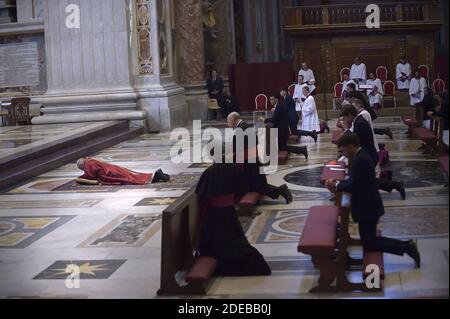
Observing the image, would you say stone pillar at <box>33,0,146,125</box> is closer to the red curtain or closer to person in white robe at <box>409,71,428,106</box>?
the red curtain

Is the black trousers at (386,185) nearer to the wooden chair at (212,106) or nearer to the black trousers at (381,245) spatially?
the black trousers at (381,245)

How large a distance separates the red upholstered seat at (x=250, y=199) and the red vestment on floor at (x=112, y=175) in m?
3.32

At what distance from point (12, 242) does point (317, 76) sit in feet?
67.7

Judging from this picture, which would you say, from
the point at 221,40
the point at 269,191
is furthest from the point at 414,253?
the point at 221,40

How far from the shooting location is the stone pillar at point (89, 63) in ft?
73.9

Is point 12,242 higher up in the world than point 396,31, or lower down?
lower down

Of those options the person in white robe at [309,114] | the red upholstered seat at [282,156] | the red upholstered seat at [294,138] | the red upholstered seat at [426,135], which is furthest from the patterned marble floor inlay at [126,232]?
the person in white robe at [309,114]

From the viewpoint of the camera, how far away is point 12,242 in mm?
10117

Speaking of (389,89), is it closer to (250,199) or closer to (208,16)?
(208,16)

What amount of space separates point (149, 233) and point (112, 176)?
170 inches

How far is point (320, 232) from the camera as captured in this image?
7516 millimetres

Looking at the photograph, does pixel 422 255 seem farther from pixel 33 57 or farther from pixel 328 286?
pixel 33 57

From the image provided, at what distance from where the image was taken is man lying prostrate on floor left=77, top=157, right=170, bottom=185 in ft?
46.8
